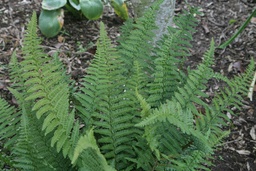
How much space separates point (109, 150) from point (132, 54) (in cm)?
39

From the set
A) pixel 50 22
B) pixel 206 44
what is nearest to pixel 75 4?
pixel 50 22

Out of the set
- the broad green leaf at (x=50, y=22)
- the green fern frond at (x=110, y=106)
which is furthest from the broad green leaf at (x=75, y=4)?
the green fern frond at (x=110, y=106)

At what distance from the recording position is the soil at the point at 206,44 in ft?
7.74

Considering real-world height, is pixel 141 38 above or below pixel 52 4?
above

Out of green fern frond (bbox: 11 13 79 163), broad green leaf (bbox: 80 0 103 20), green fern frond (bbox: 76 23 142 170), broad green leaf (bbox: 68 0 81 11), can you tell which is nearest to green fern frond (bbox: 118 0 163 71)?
green fern frond (bbox: 76 23 142 170)

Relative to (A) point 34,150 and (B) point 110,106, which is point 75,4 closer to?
(B) point 110,106

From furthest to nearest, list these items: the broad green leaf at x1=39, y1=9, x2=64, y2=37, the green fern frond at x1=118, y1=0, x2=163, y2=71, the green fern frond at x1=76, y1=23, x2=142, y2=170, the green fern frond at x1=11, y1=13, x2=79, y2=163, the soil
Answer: the broad green leaf at x1=39, y1=9, x2=64, y2=37 < the soil < the green fern frond at x1=118, y1=0, x2=163, y2=71 < the green fern frond at x1=76, y1=23, x2=142, y2=170 < the green fern frond at x1=11, y1=13, x2=79, y2=163

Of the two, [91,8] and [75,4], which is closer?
[91,8]

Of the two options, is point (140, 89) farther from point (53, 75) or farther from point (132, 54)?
point (53, 75)

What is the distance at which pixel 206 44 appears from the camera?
3064 mm

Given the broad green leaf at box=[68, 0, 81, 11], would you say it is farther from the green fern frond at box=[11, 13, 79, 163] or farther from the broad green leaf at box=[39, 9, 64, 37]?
the green fern frond at box=[11, 13, 79, 163]

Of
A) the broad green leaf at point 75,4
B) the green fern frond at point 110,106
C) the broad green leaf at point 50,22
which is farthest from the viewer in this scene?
the broad green leaf at point 75,4

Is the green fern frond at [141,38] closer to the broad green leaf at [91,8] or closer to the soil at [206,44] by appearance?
the soil at [206,44]

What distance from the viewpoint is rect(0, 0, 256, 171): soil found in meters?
2.36
